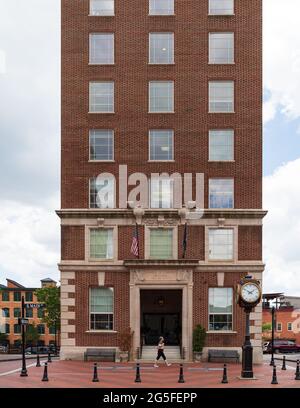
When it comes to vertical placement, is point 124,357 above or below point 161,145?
below

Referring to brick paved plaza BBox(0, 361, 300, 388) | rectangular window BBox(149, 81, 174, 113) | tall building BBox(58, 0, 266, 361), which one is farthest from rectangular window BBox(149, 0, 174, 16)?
brick paved plaza BBox(0, 361, 300, 388)

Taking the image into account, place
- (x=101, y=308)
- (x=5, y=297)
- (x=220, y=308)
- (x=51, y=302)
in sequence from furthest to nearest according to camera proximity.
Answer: (x=5, y=297) < (x=51, y=302) < (x=101, y=308) < (x=220, y=308)

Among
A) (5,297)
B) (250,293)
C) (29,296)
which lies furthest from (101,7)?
(5,297)

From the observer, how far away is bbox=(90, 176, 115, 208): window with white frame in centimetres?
4464

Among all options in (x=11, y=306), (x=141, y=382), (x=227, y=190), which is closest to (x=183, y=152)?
(x=227, y=190)

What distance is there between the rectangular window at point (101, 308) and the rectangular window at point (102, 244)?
7.40 ft

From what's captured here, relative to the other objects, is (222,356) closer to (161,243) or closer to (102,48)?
(161,243)

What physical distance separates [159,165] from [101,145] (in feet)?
13.9

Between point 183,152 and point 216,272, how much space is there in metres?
8.38

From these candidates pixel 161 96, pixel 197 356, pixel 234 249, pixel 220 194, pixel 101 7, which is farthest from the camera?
pixel 101 7

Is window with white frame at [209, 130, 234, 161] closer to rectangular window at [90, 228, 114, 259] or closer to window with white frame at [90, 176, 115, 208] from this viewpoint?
window with white frame at [90, 176, 115, 208]

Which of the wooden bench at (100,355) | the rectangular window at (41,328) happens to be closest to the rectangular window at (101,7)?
the wooden bench at (100,355)

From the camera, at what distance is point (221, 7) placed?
46.3m

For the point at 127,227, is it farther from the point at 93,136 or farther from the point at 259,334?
the point at 259,334
